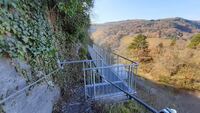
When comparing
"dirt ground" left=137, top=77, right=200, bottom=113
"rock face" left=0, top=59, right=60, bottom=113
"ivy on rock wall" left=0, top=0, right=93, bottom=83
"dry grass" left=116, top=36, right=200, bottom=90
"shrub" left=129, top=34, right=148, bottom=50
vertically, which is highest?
"ivy on rock wall" left=0, top=0, right=93, bottom=83

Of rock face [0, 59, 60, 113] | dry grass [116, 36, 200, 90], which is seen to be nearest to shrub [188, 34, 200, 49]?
dry grass [116, 36, 200, 90]

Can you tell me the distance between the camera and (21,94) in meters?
2.83

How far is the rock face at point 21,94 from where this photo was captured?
246cm

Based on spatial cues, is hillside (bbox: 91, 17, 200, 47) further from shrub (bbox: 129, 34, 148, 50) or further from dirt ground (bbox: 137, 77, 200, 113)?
dirt ground (bbox: 137, 77, 200, 113)

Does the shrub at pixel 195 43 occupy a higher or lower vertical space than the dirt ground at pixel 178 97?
higher

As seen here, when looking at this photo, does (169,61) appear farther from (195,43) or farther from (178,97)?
(178,97)

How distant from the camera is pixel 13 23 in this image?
2.99m

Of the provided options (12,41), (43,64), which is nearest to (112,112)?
(43,64)

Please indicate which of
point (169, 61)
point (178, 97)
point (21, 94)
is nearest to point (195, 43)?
point (169, 61)

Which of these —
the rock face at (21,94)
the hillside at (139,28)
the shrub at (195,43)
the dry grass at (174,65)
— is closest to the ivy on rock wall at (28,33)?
the rock face at (21,94)

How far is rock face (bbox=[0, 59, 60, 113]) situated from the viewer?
96.7 inches

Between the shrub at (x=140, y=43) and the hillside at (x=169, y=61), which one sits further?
the shrub at (x=140, y=43)

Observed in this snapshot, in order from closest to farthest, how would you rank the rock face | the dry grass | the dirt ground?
the rock face → the dirt ground → the dry grass

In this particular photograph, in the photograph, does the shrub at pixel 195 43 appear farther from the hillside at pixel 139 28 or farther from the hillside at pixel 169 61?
the hillside at pixel 139 28
